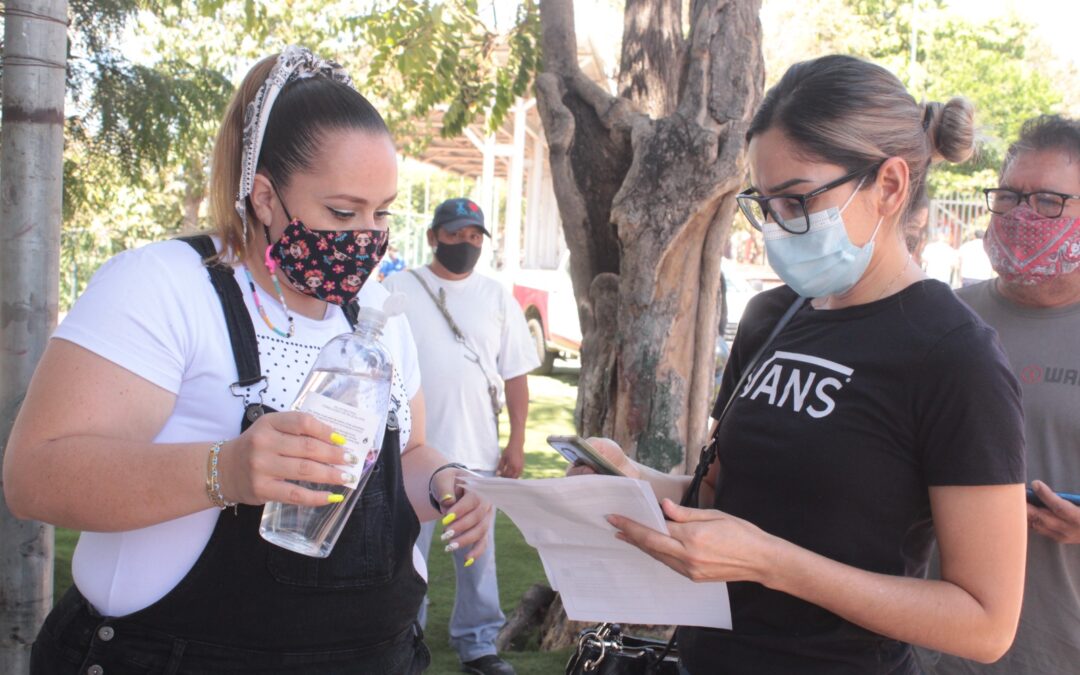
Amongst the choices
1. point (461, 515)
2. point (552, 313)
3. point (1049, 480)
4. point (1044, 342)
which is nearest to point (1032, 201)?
point (1044, 342)

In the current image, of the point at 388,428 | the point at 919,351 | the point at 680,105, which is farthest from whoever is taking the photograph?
the point at 680,105

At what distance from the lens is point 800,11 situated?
29.3 meters

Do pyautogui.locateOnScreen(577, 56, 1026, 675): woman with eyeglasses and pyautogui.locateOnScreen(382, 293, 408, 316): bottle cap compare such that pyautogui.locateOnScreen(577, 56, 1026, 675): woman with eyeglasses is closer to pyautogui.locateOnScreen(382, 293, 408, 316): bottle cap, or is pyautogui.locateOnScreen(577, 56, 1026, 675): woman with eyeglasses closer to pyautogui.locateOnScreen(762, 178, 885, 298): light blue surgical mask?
pyautogui.locateOnScreen(762, 178, 885, 298): light blue surgical mask

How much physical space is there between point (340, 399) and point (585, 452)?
471 mm

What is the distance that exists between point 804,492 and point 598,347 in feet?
8.41

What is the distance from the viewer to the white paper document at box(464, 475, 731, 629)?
182 cm

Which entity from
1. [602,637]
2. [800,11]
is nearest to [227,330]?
[602,637]

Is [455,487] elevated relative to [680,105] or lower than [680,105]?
lower

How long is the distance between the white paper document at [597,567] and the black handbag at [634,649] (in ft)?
0.40

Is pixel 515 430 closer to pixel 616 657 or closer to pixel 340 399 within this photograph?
pixel 616 657

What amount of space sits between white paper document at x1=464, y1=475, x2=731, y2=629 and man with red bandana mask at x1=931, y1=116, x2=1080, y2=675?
930 millimetres

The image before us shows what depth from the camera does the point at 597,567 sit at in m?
1.98

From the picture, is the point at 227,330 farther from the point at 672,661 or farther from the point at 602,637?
the point at 672,661

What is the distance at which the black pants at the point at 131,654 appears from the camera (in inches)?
67.7
